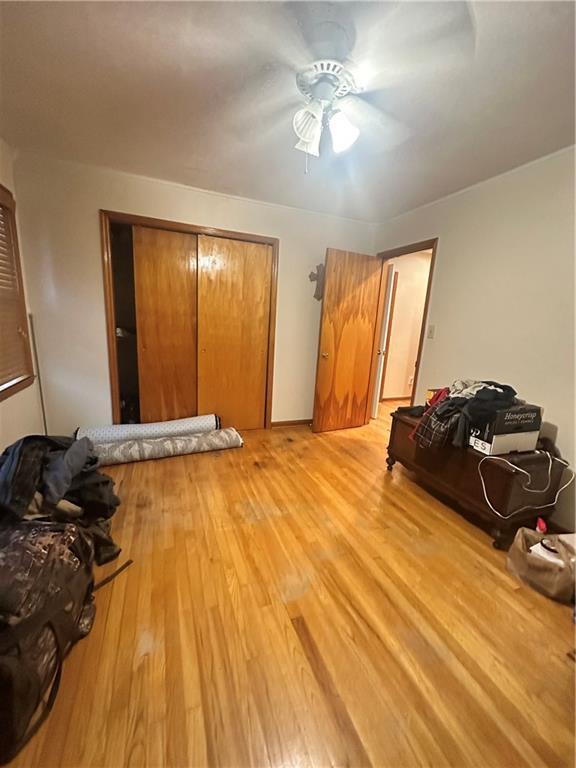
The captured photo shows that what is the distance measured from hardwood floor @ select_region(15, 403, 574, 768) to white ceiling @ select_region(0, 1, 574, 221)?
7.82 ft

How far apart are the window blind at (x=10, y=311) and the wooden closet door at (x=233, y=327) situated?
53.6 inches

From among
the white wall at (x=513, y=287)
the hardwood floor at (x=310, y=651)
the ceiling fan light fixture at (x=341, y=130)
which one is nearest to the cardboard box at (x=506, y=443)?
the white wall at (x=513, y=287)

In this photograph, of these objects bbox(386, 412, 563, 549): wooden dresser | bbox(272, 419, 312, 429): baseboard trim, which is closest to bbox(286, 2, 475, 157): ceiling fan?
bbox(386, 412, 563, 549): wooden dresser

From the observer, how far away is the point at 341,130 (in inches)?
59.6

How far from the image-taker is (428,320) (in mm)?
2861

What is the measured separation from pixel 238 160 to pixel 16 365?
2228 mm

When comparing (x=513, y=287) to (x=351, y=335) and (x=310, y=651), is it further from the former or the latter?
(x=310, y=651)

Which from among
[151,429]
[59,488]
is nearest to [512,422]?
[59,488]

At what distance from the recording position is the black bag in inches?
34.6

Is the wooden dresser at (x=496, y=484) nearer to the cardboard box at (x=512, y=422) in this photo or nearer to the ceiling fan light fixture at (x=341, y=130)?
the cardboard box at (x=512, y=422)

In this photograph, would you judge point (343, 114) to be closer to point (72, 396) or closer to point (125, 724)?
point (125, 724)

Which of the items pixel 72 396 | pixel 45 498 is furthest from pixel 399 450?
pixel 72 396

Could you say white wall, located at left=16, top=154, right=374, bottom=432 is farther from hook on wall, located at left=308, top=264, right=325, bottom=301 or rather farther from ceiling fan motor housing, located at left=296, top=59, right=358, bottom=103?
ceiling fan motor housing, located at left=296, top=59, right=358, bottom=103

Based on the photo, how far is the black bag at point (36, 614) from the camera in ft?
2.89
